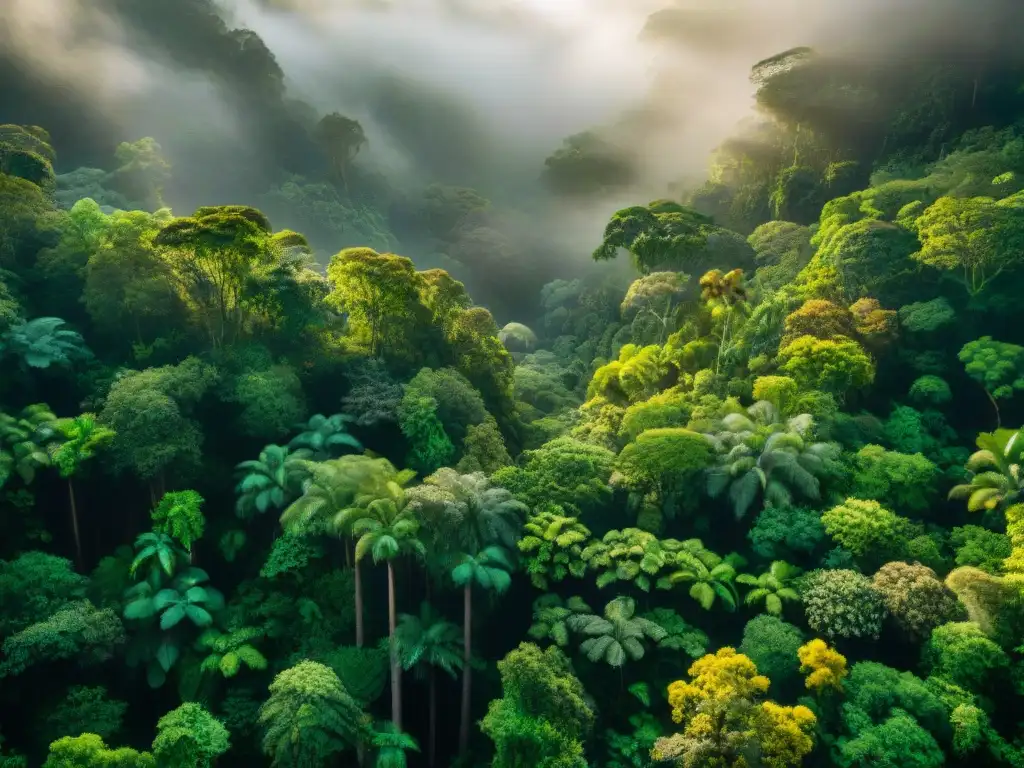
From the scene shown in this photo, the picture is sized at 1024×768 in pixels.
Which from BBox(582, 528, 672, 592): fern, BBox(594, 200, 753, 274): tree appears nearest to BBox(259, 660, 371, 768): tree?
BBox(582, 528, 672, 592): fern

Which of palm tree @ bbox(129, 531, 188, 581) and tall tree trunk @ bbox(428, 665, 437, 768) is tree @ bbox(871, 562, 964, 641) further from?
palm tree @ bbox(129, 531, 188, 581)

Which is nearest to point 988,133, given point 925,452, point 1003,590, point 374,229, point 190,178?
point 925,452

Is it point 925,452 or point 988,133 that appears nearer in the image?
point 925,452

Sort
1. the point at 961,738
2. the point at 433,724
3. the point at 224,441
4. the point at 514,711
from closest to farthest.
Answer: the point at 961,738, the point at 514,711, the point at 433,724, the point at 224,441

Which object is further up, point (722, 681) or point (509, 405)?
point (509, 405)

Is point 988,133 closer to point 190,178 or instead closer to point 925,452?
point 925,452

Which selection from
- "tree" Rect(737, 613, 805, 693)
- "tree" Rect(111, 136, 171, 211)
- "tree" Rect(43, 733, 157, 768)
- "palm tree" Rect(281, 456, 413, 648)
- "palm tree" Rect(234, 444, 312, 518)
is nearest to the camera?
"tree" Rect(43, 733, 157, 768)

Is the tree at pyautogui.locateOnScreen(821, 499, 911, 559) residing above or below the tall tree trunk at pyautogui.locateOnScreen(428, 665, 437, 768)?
above
